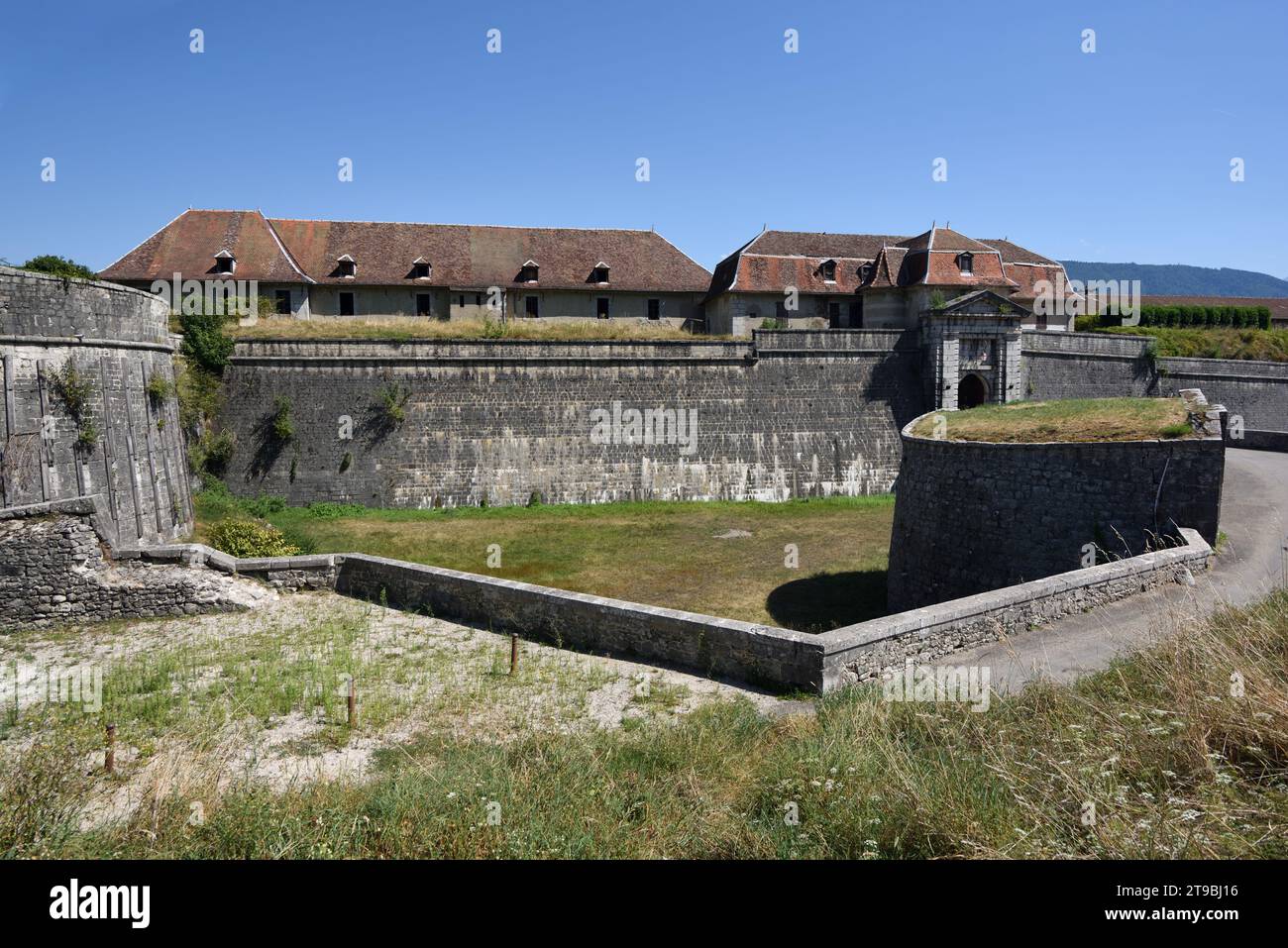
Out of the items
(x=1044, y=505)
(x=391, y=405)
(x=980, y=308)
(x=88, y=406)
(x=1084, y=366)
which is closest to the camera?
(x=1044, y=505)

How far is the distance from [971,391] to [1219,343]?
1520 centimetres

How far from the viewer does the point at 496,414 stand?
2638 cm

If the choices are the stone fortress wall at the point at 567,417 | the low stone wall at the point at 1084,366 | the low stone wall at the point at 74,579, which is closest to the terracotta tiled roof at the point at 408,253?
the stone fortress wall at the point at 567,417

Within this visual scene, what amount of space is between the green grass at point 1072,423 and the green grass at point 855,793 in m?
7.67

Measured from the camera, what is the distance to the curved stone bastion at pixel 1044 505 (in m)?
12.5

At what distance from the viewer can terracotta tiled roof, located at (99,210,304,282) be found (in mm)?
29475

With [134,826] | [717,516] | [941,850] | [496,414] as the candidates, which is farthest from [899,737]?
[496,414]

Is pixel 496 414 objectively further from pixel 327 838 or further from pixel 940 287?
pixel 327 838

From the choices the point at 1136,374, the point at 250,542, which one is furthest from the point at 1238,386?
the point at 250,542

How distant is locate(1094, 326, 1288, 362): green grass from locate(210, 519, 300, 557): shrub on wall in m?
34.8

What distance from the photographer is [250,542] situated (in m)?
17.2

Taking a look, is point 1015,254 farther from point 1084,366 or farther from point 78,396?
point 78,396

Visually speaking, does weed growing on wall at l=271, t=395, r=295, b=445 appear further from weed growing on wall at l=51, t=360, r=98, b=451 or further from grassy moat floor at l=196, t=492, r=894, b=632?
weed growing on wall at l=51, t=360, r=98, b=451
